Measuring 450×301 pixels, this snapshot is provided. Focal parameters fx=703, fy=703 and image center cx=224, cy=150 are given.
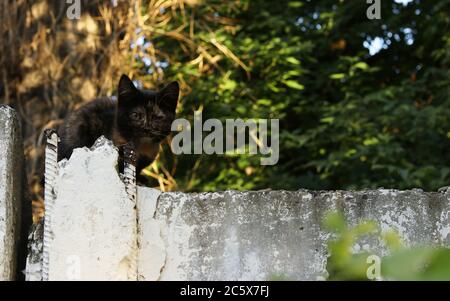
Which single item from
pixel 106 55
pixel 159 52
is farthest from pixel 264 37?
pixel 106 55

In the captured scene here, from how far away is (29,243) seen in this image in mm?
2691

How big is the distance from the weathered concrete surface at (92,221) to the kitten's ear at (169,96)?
1.40 metres

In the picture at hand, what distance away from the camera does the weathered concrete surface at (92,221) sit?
2.51 metres

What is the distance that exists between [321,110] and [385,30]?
1.35 m

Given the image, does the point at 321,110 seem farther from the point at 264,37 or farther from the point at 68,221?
the point at 68,221

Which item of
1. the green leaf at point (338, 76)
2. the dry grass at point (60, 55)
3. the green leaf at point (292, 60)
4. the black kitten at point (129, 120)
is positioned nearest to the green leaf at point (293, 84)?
the green leaf at point (292, 60)

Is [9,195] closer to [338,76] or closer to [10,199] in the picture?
[10,199]

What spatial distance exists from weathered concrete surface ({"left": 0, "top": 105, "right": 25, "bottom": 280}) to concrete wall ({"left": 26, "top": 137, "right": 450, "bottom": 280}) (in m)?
0.17

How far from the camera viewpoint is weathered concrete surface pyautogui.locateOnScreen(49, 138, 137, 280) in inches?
98.9

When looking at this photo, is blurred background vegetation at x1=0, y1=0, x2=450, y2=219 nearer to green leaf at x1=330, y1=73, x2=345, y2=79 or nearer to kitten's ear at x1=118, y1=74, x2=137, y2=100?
green leaf at x1=330, y1=73, x2=345, y2=79

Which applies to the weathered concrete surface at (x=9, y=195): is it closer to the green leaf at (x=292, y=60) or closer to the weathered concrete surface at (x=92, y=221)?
the weathered concrete surface at (x=92, y=221)

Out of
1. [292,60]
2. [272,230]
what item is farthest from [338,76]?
[272,230]

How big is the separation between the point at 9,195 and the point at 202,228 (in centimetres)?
73
